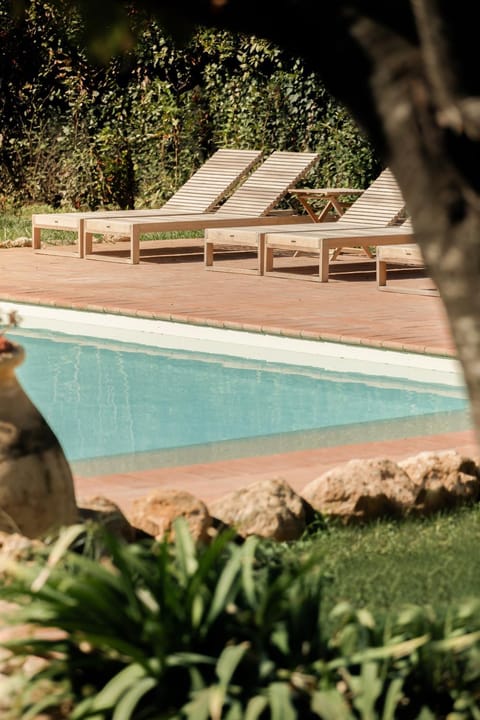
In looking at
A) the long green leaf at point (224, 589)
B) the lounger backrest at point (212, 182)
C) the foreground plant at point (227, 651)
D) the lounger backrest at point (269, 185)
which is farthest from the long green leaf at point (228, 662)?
the lounger backrest at point (212, 182)

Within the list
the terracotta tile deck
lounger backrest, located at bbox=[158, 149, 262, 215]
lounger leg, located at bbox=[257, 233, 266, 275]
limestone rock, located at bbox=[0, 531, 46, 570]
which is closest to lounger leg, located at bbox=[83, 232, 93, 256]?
the terracotta tile deck

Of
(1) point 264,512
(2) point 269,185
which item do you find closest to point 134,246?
(2) point 269,185

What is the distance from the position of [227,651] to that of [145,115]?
50.0 feet

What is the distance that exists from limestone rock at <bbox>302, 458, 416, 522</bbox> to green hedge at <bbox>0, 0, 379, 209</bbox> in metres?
10.9

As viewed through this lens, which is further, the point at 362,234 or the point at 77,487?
the point at 362,234

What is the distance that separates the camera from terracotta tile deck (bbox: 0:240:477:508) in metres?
5.88

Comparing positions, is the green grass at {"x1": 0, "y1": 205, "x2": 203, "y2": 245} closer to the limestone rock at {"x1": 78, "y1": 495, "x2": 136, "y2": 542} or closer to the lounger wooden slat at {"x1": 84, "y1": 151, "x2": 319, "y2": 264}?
the lounger wooden slat at {"x1": 84, "y1": 151, "x2": 319, "y2": 264}

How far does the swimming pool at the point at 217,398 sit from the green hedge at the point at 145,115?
21.6 ft

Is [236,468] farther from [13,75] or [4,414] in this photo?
[13,75]

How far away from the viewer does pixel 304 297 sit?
11.3m

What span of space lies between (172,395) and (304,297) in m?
2.80

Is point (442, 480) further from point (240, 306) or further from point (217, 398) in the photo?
point (240, 306)

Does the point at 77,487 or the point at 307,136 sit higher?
the point at 307,136

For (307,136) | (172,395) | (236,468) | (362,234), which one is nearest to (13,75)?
(307,136)
